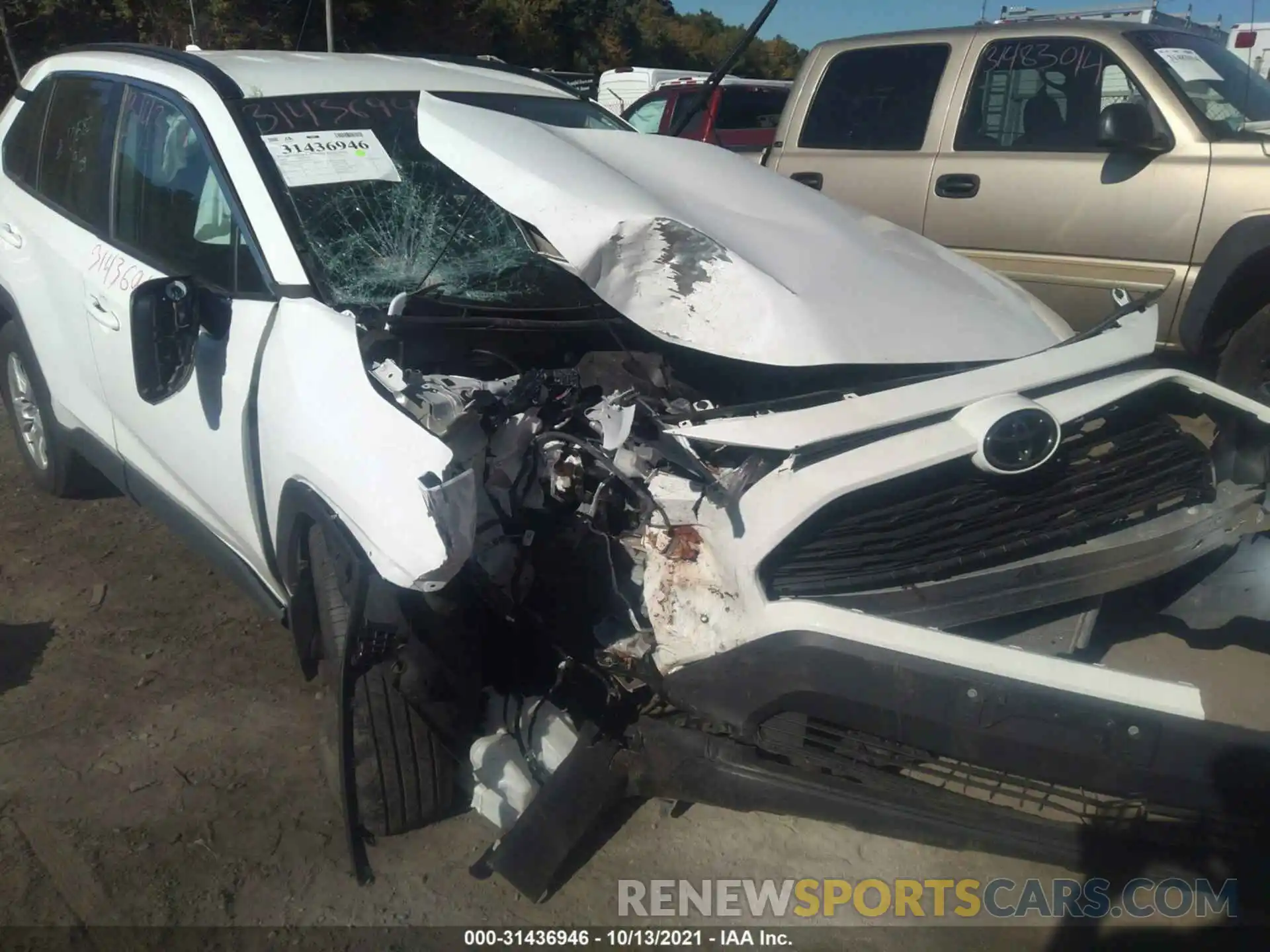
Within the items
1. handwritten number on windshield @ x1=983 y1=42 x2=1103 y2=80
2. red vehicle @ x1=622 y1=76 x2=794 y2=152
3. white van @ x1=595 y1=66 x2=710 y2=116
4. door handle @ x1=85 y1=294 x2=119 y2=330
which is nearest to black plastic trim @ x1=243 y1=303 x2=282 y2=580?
door handle @ x1=85 y1=294 x2=119 y2=330

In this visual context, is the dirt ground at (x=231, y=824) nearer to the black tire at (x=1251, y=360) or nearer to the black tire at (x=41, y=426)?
the black tire at (x=41, y=426)

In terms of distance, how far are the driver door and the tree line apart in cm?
173

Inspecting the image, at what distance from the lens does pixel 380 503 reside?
2.31 meters

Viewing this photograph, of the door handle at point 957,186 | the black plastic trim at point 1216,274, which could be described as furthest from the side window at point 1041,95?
the black plastic trim at point 1216,274

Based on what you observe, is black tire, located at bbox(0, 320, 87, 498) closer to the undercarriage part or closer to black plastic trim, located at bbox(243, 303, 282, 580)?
black plastic trim, located at bbox(243, 303, 282, 580)

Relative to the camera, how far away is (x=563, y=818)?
2.54m

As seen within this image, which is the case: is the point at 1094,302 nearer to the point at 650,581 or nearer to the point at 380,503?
the point at 650,581

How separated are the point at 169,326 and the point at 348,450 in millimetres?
861

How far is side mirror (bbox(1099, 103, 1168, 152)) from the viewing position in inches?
187

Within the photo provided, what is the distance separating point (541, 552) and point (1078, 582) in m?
1.22

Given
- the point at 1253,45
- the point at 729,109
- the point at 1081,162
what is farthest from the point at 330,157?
the point at 729,109

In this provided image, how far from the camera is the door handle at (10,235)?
4.09 meters

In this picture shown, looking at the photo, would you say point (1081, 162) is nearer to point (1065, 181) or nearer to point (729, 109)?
point (1065, 181)

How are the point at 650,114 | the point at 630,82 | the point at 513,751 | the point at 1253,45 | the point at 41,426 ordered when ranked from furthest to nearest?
the point at 630,82 → the point at 650,114 → the point at 1253,45 → the point at 41,426 → the point at 513,751
